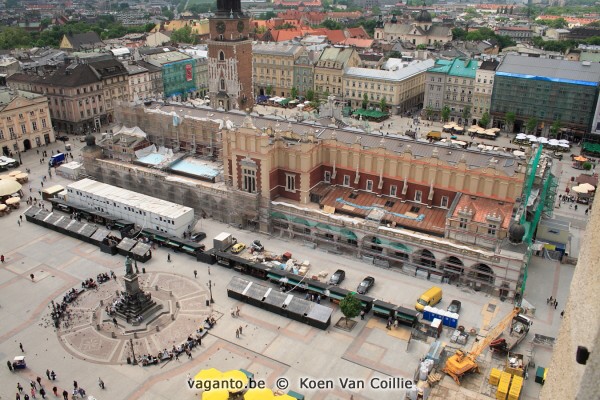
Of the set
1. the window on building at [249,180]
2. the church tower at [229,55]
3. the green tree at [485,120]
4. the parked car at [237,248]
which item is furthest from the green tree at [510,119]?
the parked car at [237,248]

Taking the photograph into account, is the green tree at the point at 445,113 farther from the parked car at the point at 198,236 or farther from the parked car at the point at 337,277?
the parked car at the point at 198,236

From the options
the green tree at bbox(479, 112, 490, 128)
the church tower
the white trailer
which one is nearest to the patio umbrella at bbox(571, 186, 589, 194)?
the green tree at bbox(479, 112, 490, 128)

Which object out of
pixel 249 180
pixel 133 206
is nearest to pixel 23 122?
pixel 133 206

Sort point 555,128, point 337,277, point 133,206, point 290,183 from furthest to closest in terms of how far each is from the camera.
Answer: point 555,128, point 133,206, point 290,183, point 337,277

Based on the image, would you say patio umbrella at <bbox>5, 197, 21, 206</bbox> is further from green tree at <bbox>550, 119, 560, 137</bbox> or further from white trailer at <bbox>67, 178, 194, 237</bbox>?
green tree at <bbox>550, 119, 560, 137</bbox>

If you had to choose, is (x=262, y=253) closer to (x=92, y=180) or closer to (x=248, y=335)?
(x=248, y=335)

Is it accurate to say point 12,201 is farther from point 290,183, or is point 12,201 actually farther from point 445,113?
point 445,113
